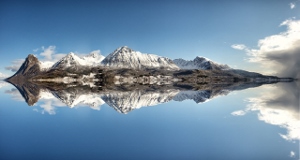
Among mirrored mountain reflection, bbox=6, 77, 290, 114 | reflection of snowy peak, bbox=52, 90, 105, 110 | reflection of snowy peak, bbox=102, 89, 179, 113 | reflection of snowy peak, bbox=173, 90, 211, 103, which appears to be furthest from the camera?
reflection of snowy peak, bbox=173, 90, 211, 103

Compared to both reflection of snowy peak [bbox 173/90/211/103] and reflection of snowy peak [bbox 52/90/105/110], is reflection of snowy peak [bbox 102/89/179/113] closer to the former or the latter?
reflection of snowy peak [bbox 52/90/105/110]

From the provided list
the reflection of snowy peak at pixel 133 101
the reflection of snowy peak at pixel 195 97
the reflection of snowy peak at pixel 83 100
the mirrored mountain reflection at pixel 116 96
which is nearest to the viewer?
the reflection of snowy peak at pixel 133 101

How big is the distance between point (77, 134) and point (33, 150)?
15.2 ft

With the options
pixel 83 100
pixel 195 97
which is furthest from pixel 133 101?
pixel 195 97

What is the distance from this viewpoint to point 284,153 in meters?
16.6

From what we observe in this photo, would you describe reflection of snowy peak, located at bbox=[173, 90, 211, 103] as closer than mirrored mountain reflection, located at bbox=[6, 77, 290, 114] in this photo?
No

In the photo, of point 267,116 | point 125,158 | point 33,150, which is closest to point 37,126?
point 33,150

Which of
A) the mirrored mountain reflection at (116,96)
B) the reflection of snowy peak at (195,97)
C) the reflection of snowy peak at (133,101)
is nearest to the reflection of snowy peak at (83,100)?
the mirrored mountain reflection at (116,96)

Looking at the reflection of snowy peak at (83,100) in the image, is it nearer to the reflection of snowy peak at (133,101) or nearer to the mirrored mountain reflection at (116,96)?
the mirrored mountain reflection at (116,96)

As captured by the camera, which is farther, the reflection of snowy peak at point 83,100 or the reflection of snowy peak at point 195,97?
the reflection of snowy peak at point 195,97

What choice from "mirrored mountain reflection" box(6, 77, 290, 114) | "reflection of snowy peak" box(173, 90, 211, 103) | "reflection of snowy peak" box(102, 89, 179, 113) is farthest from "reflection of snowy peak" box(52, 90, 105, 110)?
"reflection of snowy peak" box(173, 90, 211, 103)

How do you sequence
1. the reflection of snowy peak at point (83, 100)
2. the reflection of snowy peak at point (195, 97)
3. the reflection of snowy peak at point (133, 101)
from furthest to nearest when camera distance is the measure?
the reflection of snowy peak at point (195, 97)
the reflection of snowy peak at point (83, 100)
the reflection of snowy peak at point (133, 101)

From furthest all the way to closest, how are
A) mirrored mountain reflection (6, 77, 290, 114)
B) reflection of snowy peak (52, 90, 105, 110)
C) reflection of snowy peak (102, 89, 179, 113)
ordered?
mirrored mountain reflection (6, 77, 290, 114), reflection of snowy peak (52, 90, 105, 110), reflection of snowy peak (102, 89, 179, 113)

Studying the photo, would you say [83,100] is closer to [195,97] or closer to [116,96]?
[116,96]
